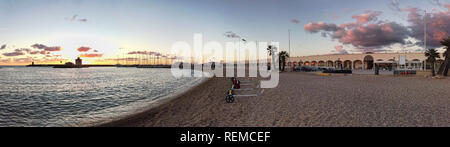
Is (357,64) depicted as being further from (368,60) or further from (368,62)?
(368,60)

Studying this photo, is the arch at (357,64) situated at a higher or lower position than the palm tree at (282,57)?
lower

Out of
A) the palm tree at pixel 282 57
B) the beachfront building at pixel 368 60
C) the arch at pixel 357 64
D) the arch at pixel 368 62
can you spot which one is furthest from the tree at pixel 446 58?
the arch at pixel 357 64

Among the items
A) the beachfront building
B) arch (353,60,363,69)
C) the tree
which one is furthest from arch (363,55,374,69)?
the tree

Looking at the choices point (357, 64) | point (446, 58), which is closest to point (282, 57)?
point (357, 64)

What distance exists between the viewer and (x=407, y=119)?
630 cm

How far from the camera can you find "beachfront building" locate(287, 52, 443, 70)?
4978 cm

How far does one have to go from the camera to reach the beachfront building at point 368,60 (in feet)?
163

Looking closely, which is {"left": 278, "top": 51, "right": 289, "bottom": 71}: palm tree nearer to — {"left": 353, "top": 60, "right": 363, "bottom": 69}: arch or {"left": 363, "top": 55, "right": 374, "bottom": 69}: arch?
{"left": 363, "top": 55, "right": 374, "bottom": 69}: arch

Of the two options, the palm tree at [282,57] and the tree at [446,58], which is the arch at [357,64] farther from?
the tree at [446,58]

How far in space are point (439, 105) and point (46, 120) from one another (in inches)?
779
